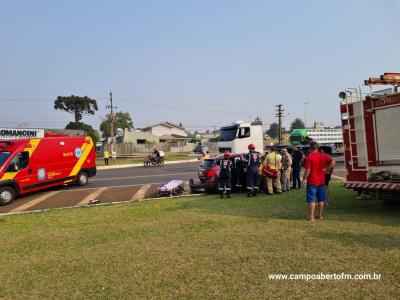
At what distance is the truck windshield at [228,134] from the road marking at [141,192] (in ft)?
25.0

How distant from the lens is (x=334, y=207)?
973 cm

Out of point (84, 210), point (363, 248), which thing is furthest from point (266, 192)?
point (363, 248)

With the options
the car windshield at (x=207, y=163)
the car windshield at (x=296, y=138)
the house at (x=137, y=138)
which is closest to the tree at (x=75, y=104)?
the house at (x=137, y=138)

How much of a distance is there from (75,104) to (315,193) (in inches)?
3175

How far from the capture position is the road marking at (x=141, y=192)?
45.9ft

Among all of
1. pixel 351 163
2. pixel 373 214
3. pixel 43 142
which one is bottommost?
pixel 373 214

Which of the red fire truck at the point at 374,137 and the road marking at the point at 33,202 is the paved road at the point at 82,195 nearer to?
the road marking at the point at 33,202

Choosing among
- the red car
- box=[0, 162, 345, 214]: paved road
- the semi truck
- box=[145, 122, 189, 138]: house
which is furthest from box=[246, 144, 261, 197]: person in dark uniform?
box=[145, 122, 189, 138]: house

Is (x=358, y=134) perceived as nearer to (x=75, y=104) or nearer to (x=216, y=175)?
(x=216, y=175)

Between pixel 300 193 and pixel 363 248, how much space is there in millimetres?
6371

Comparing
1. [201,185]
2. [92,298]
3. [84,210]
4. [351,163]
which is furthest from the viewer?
[201,185]

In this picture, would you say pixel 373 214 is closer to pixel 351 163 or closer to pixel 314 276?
pixel 351 163

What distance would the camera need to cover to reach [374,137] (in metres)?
9.12

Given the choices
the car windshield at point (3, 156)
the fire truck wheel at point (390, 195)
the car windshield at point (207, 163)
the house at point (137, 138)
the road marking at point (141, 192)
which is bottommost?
the road marking at point (141, 192)
